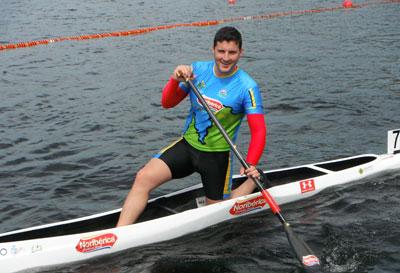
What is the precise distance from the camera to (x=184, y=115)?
13.9 metres

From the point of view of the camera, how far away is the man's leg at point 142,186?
698cm

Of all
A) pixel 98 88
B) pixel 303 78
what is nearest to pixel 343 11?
pixel 303 78

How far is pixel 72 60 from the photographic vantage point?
21125 mm

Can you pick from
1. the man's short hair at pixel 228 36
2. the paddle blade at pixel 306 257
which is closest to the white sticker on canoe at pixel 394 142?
the paddle blade at pixel 306 257

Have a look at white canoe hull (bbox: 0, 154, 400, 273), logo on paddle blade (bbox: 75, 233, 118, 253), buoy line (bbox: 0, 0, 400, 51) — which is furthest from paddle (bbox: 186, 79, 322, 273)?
buoy line (bbox: 0, 0, 400, 51)

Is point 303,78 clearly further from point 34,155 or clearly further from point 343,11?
point 343,11

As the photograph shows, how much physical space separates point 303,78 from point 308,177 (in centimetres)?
831

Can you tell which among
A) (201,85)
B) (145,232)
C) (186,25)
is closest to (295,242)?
(145,232)

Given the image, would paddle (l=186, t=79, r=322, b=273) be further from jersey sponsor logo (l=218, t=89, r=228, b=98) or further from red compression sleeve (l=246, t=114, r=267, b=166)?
jersey sponsor logo (l=218, t=89, r=228, b=98)

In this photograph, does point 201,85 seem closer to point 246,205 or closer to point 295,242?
point 246,205

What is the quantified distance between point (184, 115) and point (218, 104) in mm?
6949

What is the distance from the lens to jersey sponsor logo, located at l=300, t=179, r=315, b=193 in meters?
8.41

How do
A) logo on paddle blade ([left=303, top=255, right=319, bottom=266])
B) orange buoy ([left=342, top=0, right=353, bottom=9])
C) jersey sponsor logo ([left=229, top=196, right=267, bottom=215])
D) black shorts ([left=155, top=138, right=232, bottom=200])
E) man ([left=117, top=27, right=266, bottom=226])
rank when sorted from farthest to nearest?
orange buoy ([left=342, top=0, right=353, bottom=9])
jersey sponsor logo ([left=229, top=196, right=267, bottom=215])
black shorts ([left=155, top=138, right=232, bottom=200])
man ([left=117, top=27, right=266, bottom=226])
logo on paddle blade ([left=303, top=255, right=319, bottom=266])

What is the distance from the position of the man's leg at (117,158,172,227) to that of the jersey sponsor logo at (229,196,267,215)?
1.16 m
